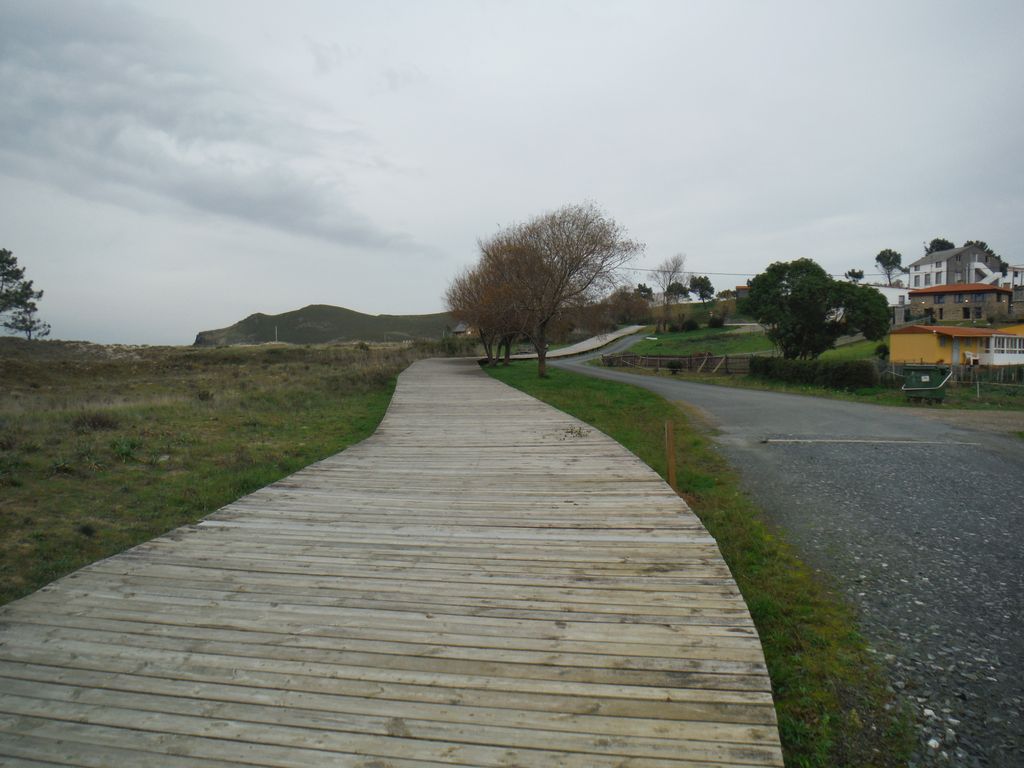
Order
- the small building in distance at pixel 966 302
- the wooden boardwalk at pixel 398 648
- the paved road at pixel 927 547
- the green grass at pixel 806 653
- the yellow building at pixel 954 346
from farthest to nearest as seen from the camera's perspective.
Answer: the small building in distance at pixel 966 302
the yellow building at pixel 954 346
the paved road at pixel 927 547
the green grass at pixel 806 653
the wooden boardwalk at pixel 398 648

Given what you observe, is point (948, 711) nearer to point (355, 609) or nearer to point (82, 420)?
point (355, 609)

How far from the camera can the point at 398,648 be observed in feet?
9.68

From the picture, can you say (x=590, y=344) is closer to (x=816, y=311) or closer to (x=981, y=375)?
(x=816, y=311)

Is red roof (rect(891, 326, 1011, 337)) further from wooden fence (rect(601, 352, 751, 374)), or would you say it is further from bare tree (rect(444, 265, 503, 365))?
bare tree (rect(444, 265, 503, 365))

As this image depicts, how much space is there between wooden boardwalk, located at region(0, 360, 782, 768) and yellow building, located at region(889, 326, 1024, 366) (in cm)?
3071

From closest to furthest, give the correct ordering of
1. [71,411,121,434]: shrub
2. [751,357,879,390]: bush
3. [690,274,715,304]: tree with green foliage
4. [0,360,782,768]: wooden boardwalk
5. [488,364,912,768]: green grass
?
[0,360,782,768]: wooden boardwalk < [488,364,912,768]: green grass < [71,411,121,434]: shrub < [751,357,879,390]: bush < [690,274,715,304]: tree with green foliage

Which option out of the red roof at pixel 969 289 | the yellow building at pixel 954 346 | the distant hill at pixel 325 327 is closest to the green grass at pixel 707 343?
the yellow building at pixel 954 346

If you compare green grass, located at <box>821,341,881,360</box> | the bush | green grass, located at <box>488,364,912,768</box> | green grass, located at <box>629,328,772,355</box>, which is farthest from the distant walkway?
green grass, located at <box>488,364,912,768</box>

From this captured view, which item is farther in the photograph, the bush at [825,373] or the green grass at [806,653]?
the bush at [825,373]

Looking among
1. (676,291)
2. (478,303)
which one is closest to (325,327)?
(676,291)

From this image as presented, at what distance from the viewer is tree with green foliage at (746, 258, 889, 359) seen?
105 ft

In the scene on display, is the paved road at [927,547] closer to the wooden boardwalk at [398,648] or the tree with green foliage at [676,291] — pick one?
the wooden boardwalk at [398,648]

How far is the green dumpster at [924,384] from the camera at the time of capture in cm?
1888

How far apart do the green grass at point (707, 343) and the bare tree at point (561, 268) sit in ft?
86.8
